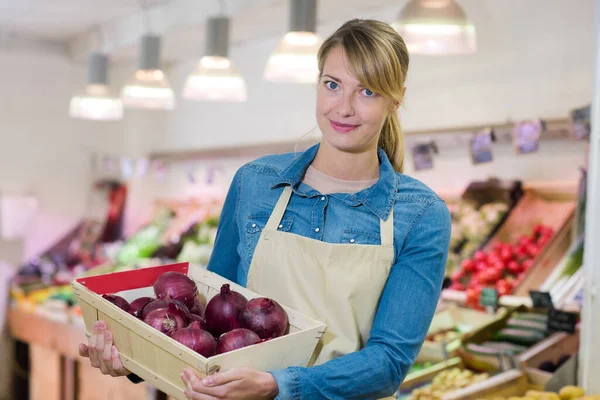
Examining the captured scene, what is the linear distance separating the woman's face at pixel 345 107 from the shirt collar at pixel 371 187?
112 mm

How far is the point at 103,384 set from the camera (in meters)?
5.32

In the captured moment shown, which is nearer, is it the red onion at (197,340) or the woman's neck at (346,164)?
the red onion at (197,340)

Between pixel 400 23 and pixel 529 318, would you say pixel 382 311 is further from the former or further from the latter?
pixel 529 318

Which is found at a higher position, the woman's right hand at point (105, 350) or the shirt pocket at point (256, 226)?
the shirt pocket at point (256, 226)

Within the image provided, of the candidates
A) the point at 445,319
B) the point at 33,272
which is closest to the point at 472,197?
the point at 445,319

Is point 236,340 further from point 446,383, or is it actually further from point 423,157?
point 423,157

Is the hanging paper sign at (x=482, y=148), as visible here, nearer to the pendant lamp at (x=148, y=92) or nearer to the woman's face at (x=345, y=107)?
the pendant lamp at (x=148, y=92)

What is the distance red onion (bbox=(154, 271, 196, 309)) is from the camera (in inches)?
67.2

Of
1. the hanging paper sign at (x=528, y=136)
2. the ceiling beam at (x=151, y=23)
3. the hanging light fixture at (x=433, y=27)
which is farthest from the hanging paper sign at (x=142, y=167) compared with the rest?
the hanging light fixture at (x=433, y=27)

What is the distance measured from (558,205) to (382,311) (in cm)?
313

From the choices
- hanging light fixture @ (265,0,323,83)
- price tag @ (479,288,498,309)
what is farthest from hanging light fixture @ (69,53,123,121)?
price tag @ (479,288,498,309)

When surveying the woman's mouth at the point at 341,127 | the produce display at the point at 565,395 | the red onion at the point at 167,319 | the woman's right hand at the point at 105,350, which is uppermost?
the woman's mouth at the point at 341,127

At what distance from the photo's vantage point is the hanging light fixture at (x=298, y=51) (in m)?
3.81

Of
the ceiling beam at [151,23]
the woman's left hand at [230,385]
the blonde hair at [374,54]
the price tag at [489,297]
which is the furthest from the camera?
the ceiling beam at [151,23]
